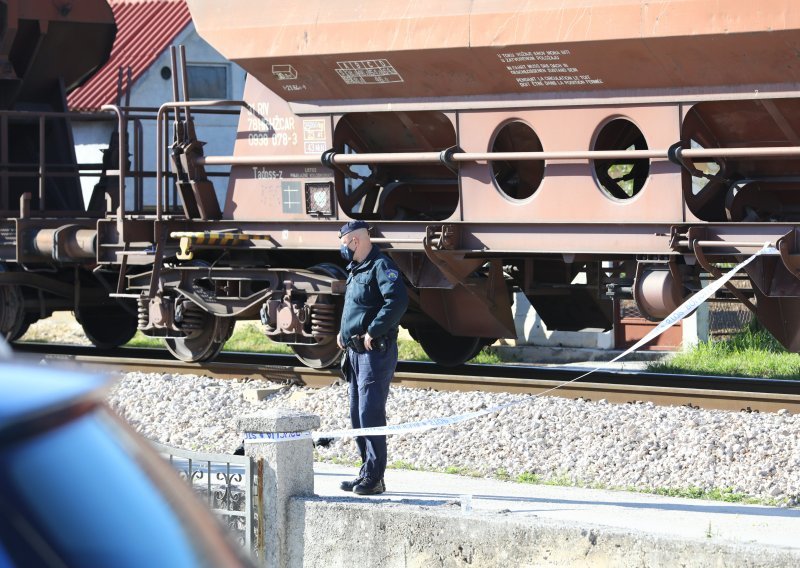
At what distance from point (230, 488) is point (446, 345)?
7174 millimetres

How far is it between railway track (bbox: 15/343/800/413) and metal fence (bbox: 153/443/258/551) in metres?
2.83

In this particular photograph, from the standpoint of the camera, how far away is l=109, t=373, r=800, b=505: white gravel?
8.16 m

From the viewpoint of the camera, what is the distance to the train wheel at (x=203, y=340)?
1263cm

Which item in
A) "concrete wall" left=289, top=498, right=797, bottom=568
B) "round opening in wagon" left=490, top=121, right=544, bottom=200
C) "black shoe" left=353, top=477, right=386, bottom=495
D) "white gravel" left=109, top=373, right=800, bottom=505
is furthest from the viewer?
"round opening in wagon" left=490, top=121, right=544, bottom=200

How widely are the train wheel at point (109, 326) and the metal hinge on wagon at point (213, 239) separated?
3989 millimetres

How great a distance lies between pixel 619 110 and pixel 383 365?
3.64m

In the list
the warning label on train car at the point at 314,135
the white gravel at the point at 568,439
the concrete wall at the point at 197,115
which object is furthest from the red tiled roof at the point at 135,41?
the white gravel at the point at 568,439

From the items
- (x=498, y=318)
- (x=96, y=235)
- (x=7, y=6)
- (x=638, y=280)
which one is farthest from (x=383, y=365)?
(x=7, y=6)

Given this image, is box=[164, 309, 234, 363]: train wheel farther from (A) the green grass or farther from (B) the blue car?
(B) the blue car

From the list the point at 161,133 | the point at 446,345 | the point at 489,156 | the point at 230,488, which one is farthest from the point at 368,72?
the point at 230,488

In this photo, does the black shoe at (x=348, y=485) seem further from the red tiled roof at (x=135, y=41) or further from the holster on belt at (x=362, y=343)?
the red tiled roof at (x=135, y=41)

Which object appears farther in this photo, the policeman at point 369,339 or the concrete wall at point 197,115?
the concrete wall at point 197,115

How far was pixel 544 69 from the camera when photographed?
10016mm

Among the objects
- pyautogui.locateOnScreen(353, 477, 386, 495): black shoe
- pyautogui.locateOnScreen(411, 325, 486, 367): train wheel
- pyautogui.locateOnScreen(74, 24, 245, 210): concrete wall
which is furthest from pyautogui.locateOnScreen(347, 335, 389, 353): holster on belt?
pyautogui.locateOnScreen(74, 24, 245, 210): concrete wall
